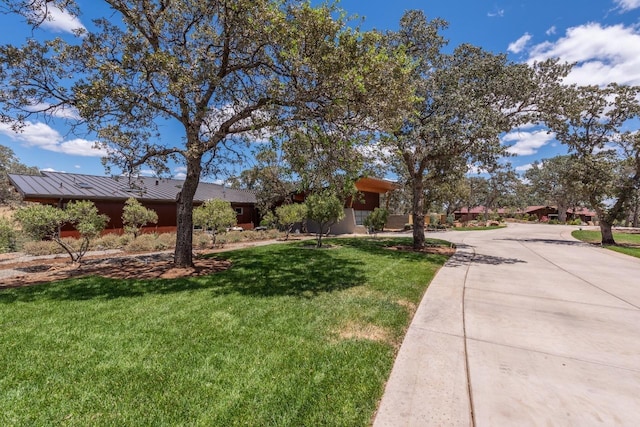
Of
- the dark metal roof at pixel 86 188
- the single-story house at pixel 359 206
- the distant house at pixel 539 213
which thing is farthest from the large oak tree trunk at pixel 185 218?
the distant house at pixel 539 213

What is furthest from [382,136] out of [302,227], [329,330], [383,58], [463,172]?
[302,227]

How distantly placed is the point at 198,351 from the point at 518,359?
428cm

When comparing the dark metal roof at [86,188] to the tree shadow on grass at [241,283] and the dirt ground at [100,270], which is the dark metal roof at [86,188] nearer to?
the dirt ground at [100,270]

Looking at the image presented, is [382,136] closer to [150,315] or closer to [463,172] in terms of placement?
[150,315]

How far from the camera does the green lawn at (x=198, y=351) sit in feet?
9.29

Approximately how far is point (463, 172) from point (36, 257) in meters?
19.8

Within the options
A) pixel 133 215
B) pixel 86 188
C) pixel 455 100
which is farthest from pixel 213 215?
pixel 455 100

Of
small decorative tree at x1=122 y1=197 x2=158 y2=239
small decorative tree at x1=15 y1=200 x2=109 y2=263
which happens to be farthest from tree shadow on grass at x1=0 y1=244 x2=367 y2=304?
small decorative tree at x1=122 y1=197 x2=158 y2=239

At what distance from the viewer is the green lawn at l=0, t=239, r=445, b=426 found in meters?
2.83

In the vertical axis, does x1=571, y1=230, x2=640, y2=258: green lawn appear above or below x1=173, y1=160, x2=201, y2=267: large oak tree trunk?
below

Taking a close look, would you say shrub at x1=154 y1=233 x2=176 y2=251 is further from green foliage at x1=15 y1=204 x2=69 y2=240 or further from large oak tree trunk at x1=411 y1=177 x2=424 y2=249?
large oak tree trunk at x1=411 y1=177 x2=424 y2=249

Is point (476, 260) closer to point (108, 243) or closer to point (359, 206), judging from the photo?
point (359, 206)

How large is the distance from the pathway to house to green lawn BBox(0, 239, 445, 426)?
1.41ft

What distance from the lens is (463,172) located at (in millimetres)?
14250
